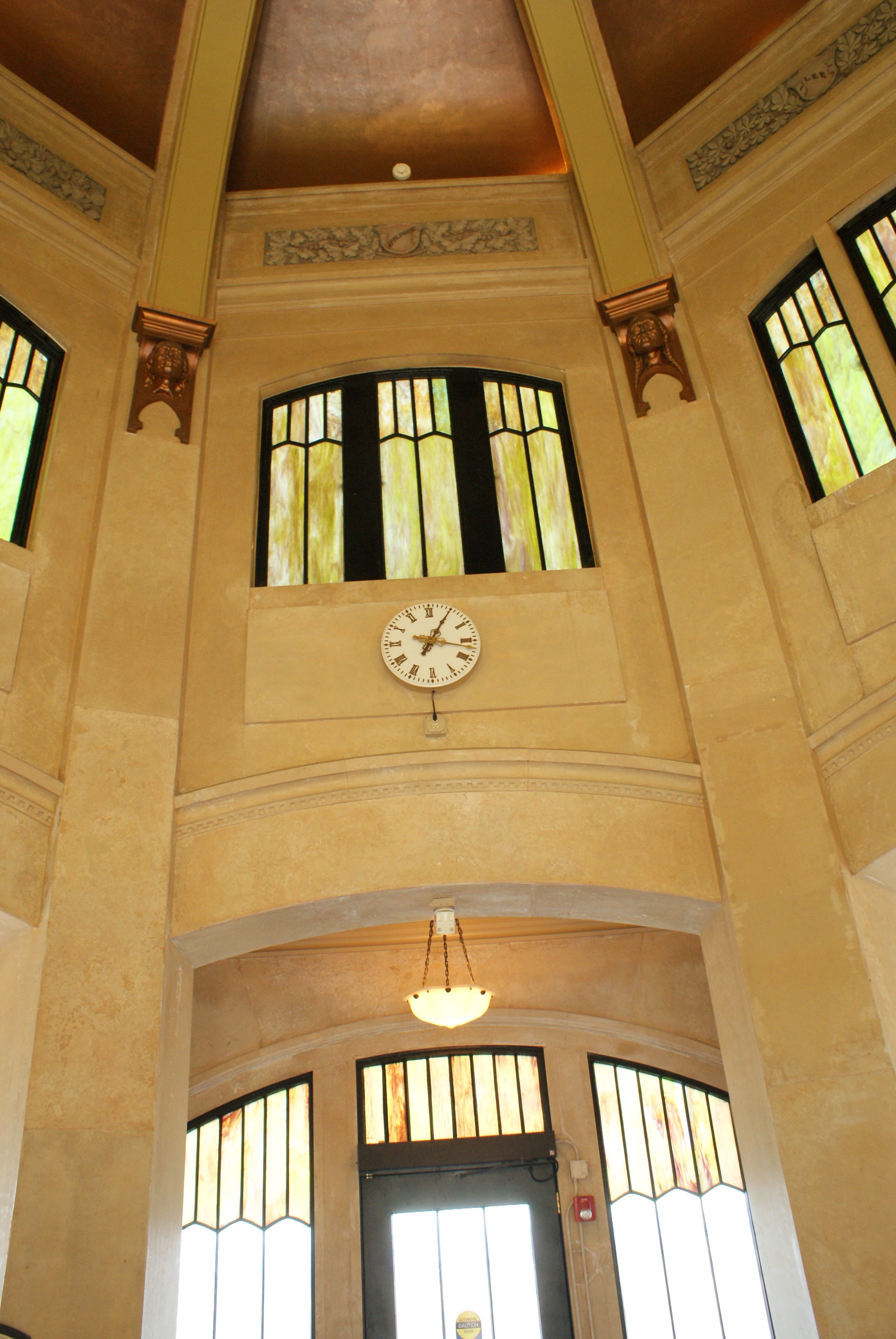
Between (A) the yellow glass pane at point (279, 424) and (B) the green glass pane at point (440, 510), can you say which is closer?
(B) the green glass pane at point (440, 510)

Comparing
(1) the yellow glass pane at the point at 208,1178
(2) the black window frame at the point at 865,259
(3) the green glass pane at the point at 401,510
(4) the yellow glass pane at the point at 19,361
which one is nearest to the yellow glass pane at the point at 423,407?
(3) the green glass pane at the point at 401,510

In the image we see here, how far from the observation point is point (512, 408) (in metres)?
7.91

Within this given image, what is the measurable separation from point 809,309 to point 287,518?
3.86m

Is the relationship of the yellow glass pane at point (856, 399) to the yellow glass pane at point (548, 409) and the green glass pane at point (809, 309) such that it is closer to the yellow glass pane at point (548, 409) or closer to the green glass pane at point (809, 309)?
the green glass pane at point (809, 309)

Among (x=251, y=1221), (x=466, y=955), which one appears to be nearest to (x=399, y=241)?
(x=466, y=955)

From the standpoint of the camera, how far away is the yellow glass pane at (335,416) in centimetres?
782

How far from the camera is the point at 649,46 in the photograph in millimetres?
8789

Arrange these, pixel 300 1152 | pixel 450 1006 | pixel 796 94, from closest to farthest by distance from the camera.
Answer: pixel 450 1006 → pixel 796 94 → pixel 300 1152

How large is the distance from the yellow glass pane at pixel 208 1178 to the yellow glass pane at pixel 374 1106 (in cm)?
117

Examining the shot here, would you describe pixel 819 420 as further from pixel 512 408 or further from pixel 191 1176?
pixel 191 1176

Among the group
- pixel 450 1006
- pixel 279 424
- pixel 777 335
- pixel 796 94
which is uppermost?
pixel 796 94

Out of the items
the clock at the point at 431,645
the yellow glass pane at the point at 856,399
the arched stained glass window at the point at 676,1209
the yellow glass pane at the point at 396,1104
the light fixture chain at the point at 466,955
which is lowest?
the arched stained glass window at the point at 676,1209

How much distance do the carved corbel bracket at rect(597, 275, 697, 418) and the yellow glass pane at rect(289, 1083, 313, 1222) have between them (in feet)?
19.3

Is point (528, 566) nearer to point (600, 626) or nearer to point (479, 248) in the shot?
point (600, 626)
